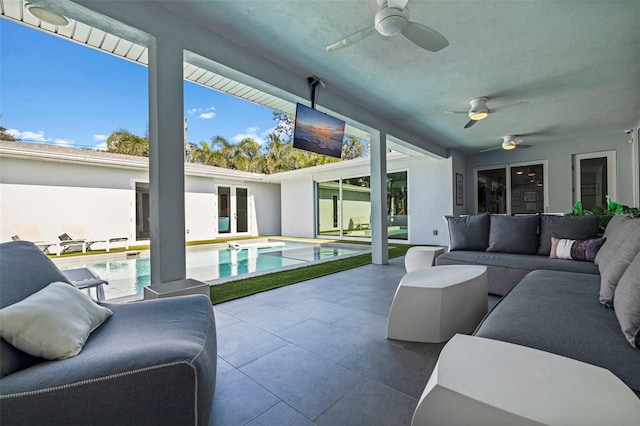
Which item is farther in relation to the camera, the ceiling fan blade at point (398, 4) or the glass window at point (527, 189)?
the glass window at point (527, 189)

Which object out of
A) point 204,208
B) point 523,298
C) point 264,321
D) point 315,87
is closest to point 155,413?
point 264,321

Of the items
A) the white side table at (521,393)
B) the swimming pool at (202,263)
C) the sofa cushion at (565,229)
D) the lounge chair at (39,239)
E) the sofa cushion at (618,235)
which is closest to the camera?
the white side table at (521,393)

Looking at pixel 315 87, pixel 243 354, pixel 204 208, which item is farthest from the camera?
→ pixel 204 208

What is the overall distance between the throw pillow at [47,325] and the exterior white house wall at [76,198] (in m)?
7.84

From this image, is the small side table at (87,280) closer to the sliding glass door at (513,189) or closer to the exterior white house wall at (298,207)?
the exterior white house wall at (298,207)

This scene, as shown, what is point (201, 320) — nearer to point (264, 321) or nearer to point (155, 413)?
point (155, 413)

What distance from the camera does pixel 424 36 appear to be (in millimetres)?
2463

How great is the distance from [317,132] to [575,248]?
3.42 metres

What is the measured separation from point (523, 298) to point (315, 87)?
3.39 m

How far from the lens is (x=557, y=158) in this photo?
24.7ft

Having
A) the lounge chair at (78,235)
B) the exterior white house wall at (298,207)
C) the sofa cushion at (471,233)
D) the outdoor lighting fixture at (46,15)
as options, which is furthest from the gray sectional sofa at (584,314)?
the lounge chair at (78,235)

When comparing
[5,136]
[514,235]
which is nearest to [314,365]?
[514,235]

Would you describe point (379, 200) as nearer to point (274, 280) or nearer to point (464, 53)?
point (274, 280)

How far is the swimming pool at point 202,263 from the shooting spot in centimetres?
488
